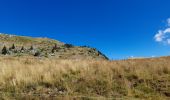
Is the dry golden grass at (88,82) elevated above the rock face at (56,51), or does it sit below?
below

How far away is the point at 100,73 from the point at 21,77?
11.2 feet

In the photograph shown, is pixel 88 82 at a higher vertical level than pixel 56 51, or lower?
lower

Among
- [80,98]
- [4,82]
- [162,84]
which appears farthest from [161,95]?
[4,82]

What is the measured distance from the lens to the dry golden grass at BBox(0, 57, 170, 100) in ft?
33.9

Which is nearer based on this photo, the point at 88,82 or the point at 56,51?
the point at 88,82

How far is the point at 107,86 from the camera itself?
36.2ft

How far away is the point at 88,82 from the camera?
11406 millimetres

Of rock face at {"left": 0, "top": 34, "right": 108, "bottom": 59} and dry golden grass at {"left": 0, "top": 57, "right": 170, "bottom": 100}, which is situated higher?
rock face at {"left": 0, "top": 34, "right": 108, "bottom": 59}

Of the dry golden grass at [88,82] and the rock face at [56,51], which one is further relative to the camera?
the rock face at [56,51]

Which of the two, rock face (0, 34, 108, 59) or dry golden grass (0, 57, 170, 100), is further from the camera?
rock face (0, 34, 108, 59)

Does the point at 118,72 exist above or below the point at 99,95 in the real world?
above

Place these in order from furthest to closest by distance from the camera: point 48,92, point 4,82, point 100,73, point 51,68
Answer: point 51,68
point 100,73
point 4,82
point 48,92

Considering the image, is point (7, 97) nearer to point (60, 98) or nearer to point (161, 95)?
point (60, 98)

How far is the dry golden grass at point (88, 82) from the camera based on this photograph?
407 inches
